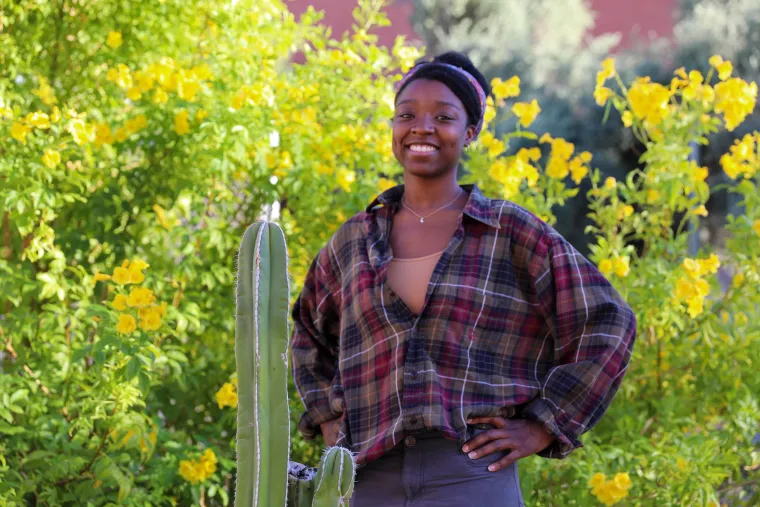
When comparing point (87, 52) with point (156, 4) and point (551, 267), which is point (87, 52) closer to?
point (156, 4)

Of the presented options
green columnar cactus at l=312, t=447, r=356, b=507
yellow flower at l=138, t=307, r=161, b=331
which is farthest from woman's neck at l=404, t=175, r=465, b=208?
yellow flower at l=138, t=307, r=161, b=331

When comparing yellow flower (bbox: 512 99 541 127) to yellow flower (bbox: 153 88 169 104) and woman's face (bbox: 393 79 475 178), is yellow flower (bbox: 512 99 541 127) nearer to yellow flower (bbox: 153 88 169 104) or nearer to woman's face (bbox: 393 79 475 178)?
yellow flower (bbox: 153 88 169 104)

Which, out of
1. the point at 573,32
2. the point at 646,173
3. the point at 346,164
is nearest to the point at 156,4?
the point at 346,164

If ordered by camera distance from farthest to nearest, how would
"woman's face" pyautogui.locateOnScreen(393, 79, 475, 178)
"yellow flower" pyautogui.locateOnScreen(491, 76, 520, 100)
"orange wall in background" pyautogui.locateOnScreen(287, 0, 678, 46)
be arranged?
"orange wall in background" pyautogui.locateOnScreen(287, 0, 678, 46) < "yellow flower" pyautogui.locateOnScreen(491, 76, 520, 100) < "woman's face" pyautogui.locateOnScreen(393, 79, 475, 178)

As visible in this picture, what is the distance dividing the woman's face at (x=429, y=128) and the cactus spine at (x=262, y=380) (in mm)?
680

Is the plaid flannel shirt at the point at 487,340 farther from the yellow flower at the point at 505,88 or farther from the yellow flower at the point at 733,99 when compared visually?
the yellow flower at the point at 733,99

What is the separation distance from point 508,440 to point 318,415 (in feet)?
1.75

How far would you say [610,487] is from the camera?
297 centimetres

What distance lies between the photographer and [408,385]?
1976 millimetres

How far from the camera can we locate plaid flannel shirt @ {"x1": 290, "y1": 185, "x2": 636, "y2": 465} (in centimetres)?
199

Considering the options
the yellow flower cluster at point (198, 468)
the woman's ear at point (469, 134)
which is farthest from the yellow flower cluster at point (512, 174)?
the yellow flower cluster at point (198, 468)

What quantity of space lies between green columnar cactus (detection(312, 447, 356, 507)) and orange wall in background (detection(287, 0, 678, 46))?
1066cm

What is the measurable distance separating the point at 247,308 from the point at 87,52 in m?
2.52

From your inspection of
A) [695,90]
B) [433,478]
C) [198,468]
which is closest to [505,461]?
[433,478]
